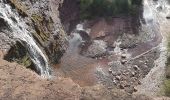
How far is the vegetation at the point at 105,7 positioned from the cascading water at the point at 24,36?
7.48 metres

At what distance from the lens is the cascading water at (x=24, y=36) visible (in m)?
18.0

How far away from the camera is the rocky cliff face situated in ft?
67.7

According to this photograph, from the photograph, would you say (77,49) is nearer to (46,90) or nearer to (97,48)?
(97,48)

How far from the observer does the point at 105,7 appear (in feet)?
86.3

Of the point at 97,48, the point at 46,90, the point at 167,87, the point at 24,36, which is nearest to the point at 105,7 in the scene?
the point at 97,48

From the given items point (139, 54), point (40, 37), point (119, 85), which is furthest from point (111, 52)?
point (40, 37)

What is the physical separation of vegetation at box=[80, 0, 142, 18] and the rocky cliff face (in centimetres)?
280

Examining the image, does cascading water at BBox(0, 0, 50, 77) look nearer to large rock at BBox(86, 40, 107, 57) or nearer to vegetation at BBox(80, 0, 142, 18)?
large rock at BBox(86, 40, 107, 57)

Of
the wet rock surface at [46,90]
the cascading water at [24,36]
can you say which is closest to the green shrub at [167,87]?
the cascading water at [24,36]

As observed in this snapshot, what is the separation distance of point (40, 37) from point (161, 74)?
774 centimetres

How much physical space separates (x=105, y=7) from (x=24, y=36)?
9.24 meters

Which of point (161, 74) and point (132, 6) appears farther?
point (132, 6)

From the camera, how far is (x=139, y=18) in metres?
27.0

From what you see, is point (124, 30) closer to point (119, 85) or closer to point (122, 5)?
point (122, 5)
